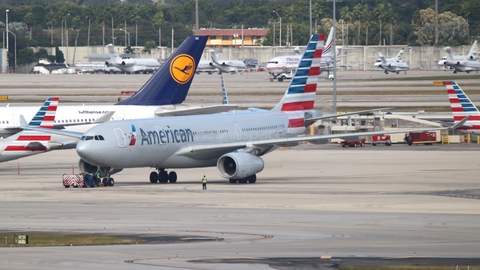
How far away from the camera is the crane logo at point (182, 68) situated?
183ft

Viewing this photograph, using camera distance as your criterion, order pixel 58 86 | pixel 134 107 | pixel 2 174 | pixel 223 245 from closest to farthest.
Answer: pixel 223 245 → pixel 2 174 → pixel 134 107 → pixel 58 86

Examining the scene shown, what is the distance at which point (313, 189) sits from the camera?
131 feet

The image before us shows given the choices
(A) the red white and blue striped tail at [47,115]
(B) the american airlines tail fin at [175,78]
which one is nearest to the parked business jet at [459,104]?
(B) the american airlines tail fin at [175,78]

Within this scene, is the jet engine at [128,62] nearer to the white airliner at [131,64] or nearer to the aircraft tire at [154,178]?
the white airliner at [131,64]

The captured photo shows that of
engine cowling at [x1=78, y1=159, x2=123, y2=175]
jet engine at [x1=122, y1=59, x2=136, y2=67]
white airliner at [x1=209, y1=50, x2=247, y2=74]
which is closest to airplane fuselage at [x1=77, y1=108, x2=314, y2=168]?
engine cowling at [x1=78, y1=159, x2=123, y2=175]

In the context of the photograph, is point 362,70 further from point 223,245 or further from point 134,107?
point 223,245

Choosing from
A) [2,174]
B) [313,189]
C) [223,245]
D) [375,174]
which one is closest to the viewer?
[223,245]

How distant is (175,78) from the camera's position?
2213 inches

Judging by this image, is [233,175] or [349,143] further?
[349,143]

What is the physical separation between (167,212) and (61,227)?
4.78 metres

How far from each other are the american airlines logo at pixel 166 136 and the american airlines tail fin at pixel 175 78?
11983 mm

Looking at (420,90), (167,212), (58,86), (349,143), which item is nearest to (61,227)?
(167,212)

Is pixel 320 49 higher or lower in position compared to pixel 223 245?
higher

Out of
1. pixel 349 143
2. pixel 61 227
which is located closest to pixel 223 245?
pixel 61 227
